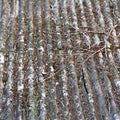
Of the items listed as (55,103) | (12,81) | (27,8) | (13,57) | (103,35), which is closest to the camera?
(55,103)

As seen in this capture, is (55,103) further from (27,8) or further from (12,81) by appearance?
(27,8)

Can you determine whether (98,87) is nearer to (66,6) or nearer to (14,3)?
(66,6)

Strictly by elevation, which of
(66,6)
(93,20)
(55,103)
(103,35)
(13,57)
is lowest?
(55,103)

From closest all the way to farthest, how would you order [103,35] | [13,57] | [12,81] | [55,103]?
[55,103] → [12,81] → [13,57] → [103,35]

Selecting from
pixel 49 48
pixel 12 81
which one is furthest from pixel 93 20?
pixel 12 81

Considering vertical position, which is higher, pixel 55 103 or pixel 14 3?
pixel 14 3

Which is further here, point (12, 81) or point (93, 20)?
point (93, 20)

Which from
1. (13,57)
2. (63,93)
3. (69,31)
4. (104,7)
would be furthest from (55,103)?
(104,7)
